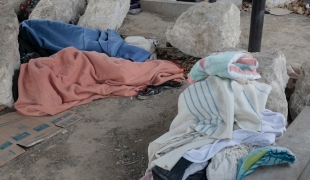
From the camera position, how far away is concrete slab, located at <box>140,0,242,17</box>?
5992 mm

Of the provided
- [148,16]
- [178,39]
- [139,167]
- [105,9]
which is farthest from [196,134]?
[148,16]

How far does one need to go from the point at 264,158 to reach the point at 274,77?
0.97m

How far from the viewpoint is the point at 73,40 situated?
4.29 metres

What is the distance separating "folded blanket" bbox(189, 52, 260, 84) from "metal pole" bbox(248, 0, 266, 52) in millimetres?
1917

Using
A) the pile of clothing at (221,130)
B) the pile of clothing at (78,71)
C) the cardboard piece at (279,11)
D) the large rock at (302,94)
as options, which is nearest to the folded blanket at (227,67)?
the pile of clothing at (221,130)

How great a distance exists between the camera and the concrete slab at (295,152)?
5.89ft

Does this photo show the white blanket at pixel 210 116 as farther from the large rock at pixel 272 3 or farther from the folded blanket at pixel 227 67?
the large rock at pixel 272 3

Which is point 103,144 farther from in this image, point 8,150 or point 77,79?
point 77,79

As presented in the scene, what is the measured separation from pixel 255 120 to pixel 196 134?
0.35m

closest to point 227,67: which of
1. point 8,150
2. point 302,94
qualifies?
point 302,94

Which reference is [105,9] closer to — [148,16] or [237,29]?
[148,16]

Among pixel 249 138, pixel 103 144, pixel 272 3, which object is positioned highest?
pixel 249 138

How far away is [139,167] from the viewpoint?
8.35 feet

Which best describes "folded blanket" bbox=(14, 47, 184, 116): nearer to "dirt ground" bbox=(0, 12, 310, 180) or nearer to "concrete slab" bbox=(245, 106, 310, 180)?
"dirt ground" bbox=(0, 12, 310, 180)
